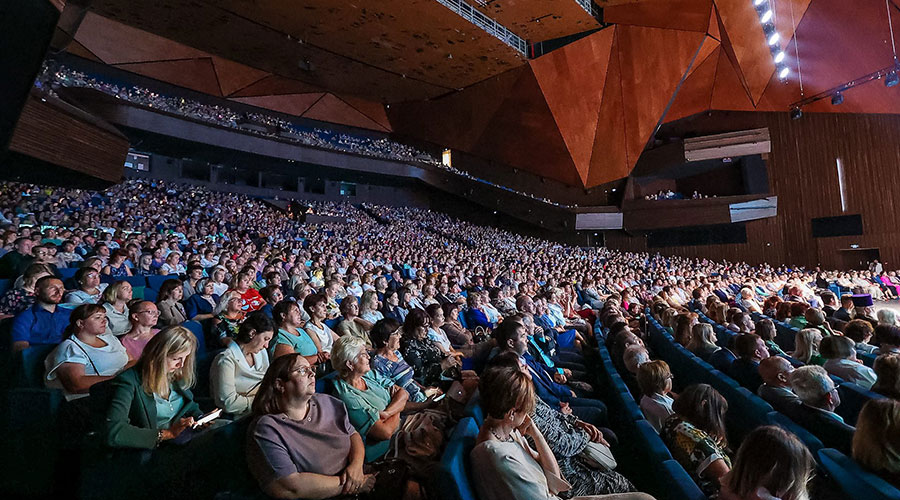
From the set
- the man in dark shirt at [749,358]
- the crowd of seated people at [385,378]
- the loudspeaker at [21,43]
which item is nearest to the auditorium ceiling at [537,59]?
the loudspeaker at [21,43]

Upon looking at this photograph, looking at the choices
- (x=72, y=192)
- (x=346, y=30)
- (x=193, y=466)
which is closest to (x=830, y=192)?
(x=346, y=30)

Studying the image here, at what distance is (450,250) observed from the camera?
11430 mm

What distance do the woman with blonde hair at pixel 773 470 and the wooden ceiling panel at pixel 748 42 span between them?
1308 centimetres

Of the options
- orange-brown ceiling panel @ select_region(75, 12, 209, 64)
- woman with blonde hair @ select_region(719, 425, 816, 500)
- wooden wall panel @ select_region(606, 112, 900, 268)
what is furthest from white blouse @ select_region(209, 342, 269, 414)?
wooden wall panel @ select_region(606, 112, 900, 268)

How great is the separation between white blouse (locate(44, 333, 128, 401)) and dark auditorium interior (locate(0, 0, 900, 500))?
0.01 m

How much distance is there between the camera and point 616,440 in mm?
2256

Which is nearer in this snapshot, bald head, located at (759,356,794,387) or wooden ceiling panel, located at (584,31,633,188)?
bald head, located at (759,356,794,387)

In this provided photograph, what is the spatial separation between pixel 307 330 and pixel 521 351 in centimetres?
115

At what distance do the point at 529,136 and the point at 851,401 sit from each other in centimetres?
1376

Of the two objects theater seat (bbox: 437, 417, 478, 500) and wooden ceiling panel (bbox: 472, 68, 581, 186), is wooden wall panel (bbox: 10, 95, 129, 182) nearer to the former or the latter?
theater seat (bbox: 437, 417, 478, 500)

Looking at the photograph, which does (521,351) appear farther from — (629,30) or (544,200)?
(544,200)

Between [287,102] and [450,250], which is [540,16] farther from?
[287,102]

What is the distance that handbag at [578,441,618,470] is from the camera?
5.71 ft

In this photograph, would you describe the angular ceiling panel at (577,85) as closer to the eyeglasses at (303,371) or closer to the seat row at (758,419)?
the seat row at (758,419)
